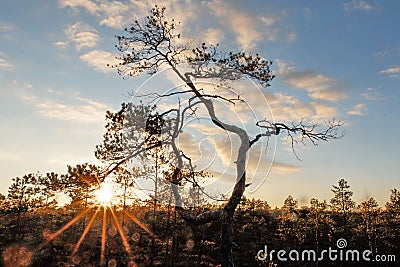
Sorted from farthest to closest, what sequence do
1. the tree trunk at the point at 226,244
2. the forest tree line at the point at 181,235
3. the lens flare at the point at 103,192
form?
the forest tree line at the point at 181,235 < the lens flare at the point at 103,192 < the tree trunk at the point at 226,244

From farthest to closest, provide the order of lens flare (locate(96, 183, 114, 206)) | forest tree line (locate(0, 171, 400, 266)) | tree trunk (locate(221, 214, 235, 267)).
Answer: forest tree line (locate(0, 171, 400, 266)) < lens flare (locate(96, 183, 114, 206)) < tree trunk (locate(221, 214, 235, 267))

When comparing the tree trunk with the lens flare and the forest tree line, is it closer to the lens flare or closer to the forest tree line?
the lens flare

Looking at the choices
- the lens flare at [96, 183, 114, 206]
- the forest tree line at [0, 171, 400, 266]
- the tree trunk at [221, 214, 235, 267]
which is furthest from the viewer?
the forest tree line at [0, 171, 400, 266]

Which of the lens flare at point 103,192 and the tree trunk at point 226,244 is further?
the lens flare at point 103,192

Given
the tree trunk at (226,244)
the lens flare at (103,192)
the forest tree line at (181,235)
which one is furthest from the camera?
the forest tree line at (181,235)

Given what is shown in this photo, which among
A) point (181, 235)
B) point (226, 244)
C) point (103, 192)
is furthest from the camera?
point (181, 235)

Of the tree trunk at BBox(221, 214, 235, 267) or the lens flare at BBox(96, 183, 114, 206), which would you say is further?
the lens flare at BBox(96, 183, 114, 206)

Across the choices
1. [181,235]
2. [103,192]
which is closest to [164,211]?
[181,235]

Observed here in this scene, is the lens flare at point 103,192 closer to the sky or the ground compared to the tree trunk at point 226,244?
closer to the sky

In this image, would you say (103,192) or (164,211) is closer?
(103,192)

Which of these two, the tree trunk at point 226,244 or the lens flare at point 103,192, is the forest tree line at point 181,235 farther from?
the tree trunk at point 226,244

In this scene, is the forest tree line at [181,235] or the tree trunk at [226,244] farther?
the forest tree line at [181,235]

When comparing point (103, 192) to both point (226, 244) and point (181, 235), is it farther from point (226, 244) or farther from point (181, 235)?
point (181, 235)

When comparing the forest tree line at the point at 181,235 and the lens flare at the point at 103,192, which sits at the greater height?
the lens flare at the point at 103,192
